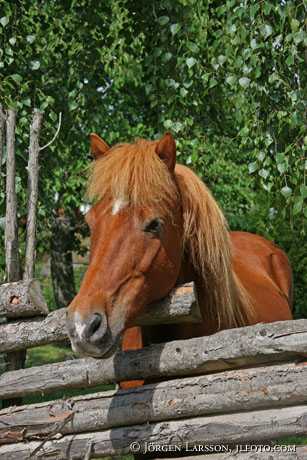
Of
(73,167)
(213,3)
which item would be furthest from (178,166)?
(73,167)

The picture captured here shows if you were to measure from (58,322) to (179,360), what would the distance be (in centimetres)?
73

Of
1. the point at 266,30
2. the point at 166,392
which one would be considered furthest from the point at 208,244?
the point at 266,30

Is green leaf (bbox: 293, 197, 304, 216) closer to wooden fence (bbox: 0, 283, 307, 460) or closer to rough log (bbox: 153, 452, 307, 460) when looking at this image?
wooden fence (bbox: 0, 283, 307, 460)

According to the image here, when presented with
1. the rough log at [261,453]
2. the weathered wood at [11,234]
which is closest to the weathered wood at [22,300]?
the weathered wood at [11,234]

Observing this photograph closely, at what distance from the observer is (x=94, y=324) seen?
2.87m

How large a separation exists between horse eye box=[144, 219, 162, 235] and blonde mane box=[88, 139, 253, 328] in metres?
0.05

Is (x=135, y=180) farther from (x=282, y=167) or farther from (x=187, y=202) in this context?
(x=282, y=167)

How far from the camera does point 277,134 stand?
4.80m

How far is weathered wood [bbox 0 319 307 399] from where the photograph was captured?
2.98 m

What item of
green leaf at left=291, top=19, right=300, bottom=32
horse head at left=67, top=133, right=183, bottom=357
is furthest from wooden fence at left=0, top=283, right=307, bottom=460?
green leaf at left=291, top=19, right=300, bottom=32

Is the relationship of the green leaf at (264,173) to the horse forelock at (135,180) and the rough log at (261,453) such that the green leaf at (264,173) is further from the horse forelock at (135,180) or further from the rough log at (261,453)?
the rough log at (261,453)

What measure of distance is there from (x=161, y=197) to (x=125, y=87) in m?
8.28

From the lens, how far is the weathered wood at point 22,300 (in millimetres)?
3715

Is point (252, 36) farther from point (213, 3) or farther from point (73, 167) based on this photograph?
point (73, 167)
